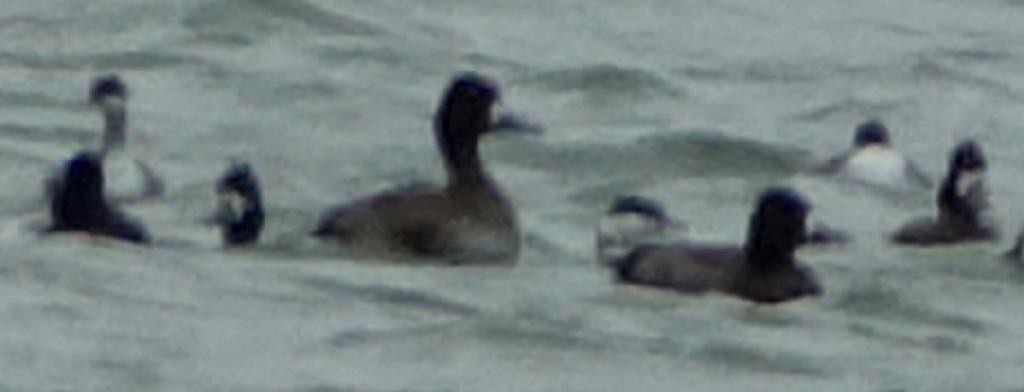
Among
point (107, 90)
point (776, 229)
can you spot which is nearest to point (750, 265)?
point (776, 229)

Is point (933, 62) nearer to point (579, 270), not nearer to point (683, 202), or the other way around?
point (683, 202)

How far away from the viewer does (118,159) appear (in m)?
26.6

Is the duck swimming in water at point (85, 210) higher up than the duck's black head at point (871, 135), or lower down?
lower down

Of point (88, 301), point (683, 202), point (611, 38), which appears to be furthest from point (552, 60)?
point (88, 301)

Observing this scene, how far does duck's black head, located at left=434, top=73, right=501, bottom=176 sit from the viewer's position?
25500 millimetres

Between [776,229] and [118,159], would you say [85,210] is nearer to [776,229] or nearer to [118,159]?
[118,159]

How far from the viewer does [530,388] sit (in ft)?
70.1

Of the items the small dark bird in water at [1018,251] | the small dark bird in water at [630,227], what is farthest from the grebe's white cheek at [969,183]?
the small dark bird in water at [630,227]

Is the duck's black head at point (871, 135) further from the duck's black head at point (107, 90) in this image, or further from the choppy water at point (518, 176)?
the duck's black head at point (107, 90)

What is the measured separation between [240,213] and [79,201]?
25.4 inches

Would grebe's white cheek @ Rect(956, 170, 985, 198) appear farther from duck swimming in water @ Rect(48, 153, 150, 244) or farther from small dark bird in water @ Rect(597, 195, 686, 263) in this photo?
duck swimming in water @ Rect(48, 153, 150, 244)

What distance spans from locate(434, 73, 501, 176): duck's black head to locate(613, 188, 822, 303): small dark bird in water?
180 centimetres

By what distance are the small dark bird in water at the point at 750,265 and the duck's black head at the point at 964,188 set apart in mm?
1802

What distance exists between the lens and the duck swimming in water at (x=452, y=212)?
2439cm
